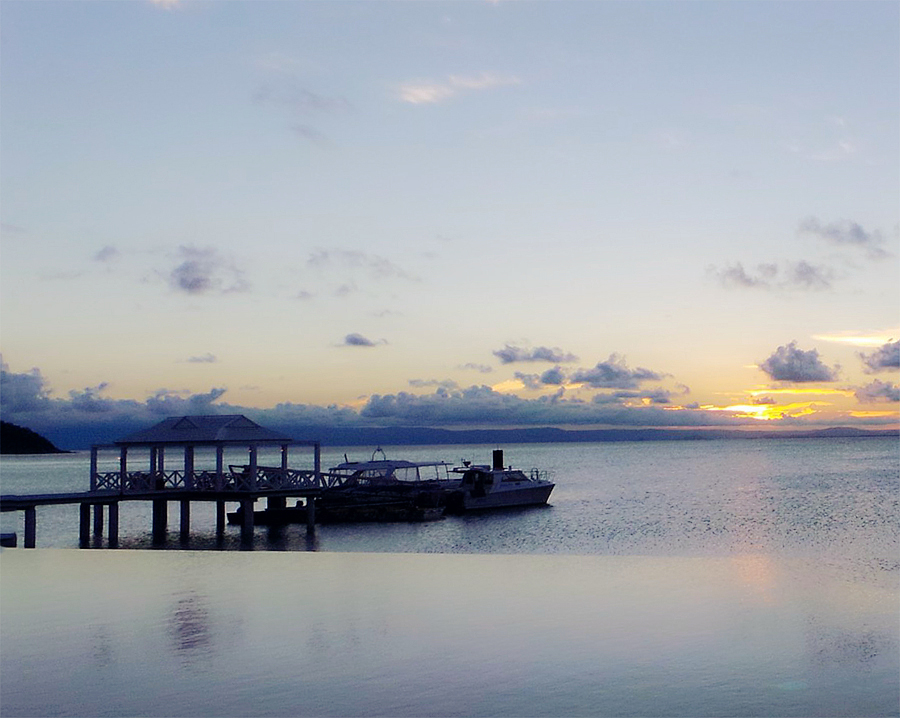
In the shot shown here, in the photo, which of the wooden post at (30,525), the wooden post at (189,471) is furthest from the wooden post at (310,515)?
the wooden post at (30,525)

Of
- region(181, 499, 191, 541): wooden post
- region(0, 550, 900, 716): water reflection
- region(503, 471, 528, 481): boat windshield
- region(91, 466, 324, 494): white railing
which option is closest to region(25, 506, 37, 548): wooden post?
region(91, 466, 324, 494): white railing

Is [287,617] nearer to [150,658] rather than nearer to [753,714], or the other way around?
[150,658]

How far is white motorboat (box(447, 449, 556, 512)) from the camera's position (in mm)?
71625

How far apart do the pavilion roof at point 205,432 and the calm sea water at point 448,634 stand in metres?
8.00

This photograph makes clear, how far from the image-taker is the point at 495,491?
74.3 meters

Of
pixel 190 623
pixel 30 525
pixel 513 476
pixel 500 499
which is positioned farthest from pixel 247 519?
pixel 513 476

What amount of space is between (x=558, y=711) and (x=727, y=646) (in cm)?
652

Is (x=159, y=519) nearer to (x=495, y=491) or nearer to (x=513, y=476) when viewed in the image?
(x=495, y=491)

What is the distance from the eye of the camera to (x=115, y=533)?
49.3m

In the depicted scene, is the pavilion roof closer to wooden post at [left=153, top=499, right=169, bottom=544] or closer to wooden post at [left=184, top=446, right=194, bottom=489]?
wooden post at [left=184, top=446, right=194, bottom=489]

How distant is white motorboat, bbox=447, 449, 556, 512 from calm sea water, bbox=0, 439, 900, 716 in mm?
23764

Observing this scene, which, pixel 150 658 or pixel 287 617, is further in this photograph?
pixel 287 617

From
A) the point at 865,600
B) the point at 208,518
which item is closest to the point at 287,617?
the point at 865,600

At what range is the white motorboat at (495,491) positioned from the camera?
71625 millimetres
